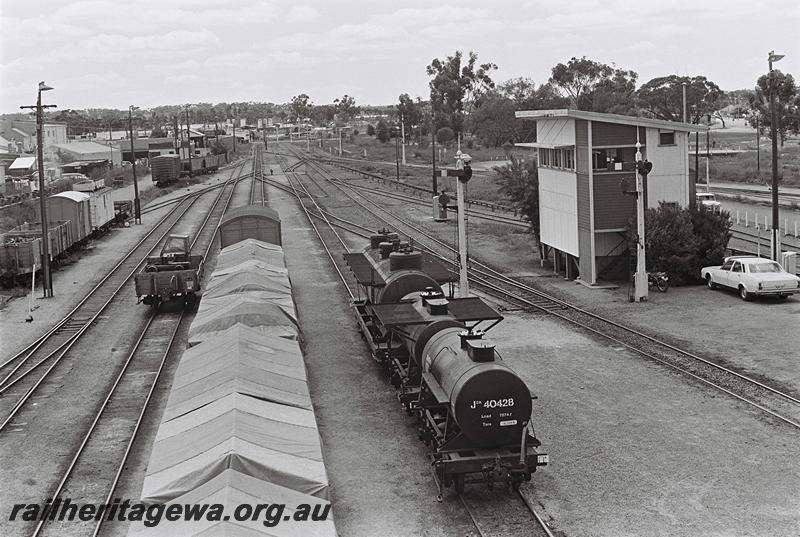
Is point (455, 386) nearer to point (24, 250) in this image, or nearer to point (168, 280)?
point (168, 280)

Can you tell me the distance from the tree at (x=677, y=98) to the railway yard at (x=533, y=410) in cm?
8330

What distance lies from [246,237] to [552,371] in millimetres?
18139

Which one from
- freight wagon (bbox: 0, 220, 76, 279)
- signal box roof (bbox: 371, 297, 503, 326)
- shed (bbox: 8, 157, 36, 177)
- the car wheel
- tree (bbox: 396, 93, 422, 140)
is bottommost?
the car wheel

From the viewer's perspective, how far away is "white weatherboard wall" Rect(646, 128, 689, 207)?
36.8 m

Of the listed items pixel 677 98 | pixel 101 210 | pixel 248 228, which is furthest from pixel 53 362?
pixel 677 98

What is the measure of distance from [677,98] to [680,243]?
88306 mm

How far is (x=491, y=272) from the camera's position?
4106cm

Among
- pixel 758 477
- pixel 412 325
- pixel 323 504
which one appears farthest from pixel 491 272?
pixel 323 504

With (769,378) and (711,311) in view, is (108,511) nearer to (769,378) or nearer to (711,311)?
(769,378)

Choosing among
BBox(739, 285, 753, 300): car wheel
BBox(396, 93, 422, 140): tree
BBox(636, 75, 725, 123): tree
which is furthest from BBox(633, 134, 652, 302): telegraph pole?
BBox(396, 93, 422, 140): tree

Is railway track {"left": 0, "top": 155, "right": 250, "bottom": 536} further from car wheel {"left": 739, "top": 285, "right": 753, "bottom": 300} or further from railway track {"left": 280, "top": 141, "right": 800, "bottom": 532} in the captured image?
car wheel {"left": 739, "top": 285, "right": 753, "bottom": 300}

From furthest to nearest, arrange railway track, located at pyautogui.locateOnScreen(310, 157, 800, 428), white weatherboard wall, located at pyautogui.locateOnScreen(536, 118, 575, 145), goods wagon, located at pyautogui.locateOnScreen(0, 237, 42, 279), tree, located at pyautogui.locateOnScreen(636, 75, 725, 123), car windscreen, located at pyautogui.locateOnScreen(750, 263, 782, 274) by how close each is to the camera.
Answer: tree, located at pyautogui.locateOnScreen(636, 75, 725, 123)
goods wagon, located at pyautogui.locateOnScreen(0, 237, 42, 279)
white weatherboard wall, located at pyautogui.locateOnScreen(536, 118, 575, 145)
car windscreen, located at pyautogui.locateOnScreen(750, 263, 782, 274)
railway track, located at pyautogui.locateOnScreen(310, 157, 800, 428)

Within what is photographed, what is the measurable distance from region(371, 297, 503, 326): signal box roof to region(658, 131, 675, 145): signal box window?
58.1 ft

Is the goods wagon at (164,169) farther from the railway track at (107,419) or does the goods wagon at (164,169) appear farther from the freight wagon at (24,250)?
the railway track at (107,419)
